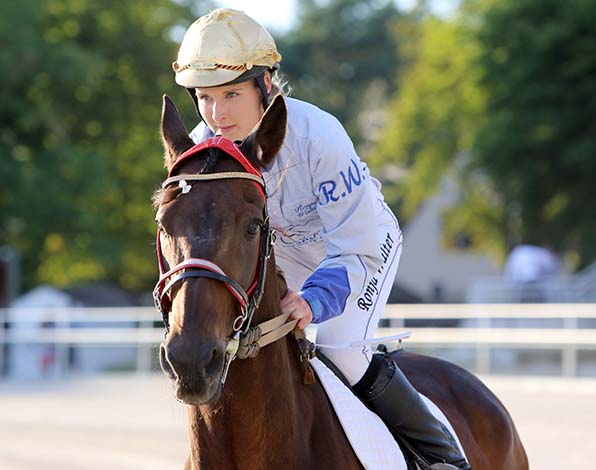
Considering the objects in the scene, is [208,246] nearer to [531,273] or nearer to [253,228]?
[253,228]

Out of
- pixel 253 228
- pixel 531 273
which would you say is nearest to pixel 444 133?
pixel 531 273

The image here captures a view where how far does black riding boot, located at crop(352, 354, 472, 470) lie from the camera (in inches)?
174

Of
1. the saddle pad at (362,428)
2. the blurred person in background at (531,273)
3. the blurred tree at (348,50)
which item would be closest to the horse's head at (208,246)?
the saddle pad at (362,428)

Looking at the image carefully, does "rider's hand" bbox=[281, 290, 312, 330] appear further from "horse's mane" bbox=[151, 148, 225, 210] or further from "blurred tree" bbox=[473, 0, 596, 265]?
"blurred tree" bbox=[473, 0, 596, 265]

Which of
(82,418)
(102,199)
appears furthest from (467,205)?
(82,418)

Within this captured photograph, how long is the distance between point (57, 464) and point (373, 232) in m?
6.93

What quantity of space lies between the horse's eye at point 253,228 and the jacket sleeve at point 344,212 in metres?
0.53

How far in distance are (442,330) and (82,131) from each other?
22.1 metres

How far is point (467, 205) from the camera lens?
43.6 meters

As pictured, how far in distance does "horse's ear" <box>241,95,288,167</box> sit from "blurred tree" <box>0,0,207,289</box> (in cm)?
2957

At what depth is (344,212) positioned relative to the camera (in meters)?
4.12

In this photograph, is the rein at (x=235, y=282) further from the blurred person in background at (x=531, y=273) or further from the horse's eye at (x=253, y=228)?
the blurred person in background at (x=531, y=273)

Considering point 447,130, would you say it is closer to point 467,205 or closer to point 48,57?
point 467,205

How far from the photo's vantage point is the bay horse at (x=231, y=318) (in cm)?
327
